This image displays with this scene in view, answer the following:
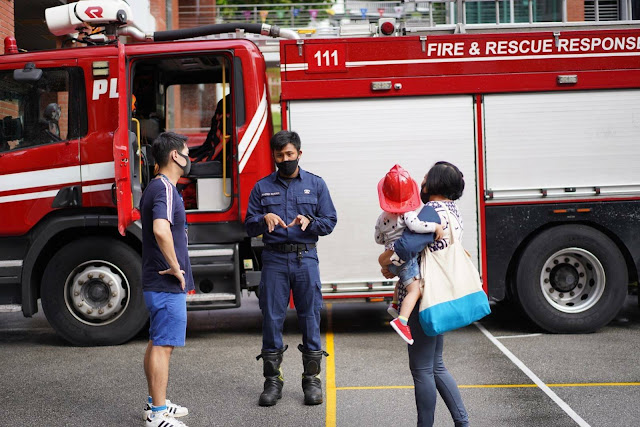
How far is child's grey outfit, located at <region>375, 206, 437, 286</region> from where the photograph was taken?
4.48 metres

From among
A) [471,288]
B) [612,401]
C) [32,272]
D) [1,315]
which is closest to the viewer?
[471,288]

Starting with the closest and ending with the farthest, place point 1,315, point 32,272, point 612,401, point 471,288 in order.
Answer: point 471,288
point 612,401
point 32,272
point 1,315

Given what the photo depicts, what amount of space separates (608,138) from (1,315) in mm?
7369

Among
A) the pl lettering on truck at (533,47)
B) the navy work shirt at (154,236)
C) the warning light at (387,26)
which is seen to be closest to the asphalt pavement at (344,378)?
the navy work shirt at (154,236)

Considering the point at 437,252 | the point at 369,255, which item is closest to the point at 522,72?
the point at 369,255

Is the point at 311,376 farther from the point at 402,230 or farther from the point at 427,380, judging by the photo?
the point at 402,230

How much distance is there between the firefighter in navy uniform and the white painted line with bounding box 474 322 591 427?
1693 millimetres

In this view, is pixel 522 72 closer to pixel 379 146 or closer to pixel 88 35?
pixel 379 146

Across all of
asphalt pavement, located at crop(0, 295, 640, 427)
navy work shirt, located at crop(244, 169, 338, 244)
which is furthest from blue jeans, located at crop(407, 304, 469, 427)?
navy work shirt, located at crop(244, 169, 338, 244)

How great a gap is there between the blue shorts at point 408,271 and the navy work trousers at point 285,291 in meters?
1.39

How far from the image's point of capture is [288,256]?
19.4 feet

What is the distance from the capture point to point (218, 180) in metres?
7.81

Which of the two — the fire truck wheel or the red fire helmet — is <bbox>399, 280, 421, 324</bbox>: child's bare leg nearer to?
the red fire helmet

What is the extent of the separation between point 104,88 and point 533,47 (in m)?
4.15
